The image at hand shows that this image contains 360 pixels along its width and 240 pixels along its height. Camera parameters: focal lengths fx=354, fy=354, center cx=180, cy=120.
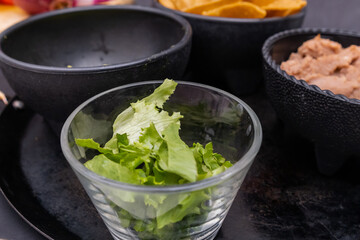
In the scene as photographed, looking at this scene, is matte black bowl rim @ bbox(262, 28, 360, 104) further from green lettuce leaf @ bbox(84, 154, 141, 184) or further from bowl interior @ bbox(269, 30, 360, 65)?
green lettuce leaf @ bbox(84, 154, 141, 184)

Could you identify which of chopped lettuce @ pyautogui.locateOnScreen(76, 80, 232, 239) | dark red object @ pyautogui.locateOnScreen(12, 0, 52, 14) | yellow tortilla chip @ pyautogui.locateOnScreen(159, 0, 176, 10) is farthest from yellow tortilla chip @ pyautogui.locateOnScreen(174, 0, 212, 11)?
dark red object @ pyautogui.locateOnScreen(12, 0, 52, 14)

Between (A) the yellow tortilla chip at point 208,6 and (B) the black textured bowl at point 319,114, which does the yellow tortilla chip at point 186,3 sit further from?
(B) the black textured bowl at point 319,114

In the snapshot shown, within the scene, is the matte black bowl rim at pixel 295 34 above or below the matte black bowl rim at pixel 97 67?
below

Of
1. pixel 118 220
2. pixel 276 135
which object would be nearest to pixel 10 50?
pixel 118 220

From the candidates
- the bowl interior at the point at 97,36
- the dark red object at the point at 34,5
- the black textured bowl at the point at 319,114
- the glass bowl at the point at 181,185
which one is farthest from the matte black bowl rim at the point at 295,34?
the dark red object at the point at 34,5

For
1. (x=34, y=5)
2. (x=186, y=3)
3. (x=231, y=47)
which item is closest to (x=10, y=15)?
(x=34, y=5)

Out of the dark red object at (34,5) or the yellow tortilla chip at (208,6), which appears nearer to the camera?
the yellow tortilla chip at (208,6)

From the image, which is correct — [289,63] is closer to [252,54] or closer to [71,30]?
[252,54]
